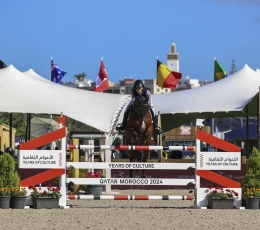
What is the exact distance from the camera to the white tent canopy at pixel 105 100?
76.7 feet

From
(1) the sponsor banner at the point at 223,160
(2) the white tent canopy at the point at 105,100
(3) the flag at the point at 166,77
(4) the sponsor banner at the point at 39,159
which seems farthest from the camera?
(3) the flag at the point at 166,77

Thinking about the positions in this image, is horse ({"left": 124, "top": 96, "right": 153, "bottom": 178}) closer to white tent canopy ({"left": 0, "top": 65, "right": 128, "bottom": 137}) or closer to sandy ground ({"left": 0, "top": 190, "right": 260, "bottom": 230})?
sandy ground ({"left": 0, "top": 190, "right": 260, "bottom": 230})

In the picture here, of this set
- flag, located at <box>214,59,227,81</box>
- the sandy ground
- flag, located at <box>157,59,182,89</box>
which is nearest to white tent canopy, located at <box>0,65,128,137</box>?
flag, located at <box>157,59,182,89</box>

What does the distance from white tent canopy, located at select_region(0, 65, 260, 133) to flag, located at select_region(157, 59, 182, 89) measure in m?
2.06

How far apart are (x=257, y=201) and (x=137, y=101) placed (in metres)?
3.56

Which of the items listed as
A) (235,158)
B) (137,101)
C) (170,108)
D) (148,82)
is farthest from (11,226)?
(148,82)

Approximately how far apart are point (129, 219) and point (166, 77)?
19.4 metres

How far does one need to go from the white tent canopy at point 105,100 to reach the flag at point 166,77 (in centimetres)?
206

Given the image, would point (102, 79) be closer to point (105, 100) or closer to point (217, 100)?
point (105, 100)

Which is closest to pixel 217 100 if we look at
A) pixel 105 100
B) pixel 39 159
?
pixel 105 100

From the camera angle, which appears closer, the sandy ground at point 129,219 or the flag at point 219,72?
the sandy ground at point 129,219

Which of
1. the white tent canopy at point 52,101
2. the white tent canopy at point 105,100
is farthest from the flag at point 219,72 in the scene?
the white tent canopy at point 52,101

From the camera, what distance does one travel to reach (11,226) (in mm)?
9859

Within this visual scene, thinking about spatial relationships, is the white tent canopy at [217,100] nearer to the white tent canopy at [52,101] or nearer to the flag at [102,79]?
the white tent canopy at [52,101]
